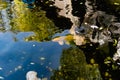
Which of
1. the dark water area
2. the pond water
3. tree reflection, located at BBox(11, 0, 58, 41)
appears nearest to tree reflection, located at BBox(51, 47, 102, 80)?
the dark water area

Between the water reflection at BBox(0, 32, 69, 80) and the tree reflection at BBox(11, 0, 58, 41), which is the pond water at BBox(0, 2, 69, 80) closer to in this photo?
the water reflection at BBox(0, 32, 69, 80)

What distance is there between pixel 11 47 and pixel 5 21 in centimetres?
387

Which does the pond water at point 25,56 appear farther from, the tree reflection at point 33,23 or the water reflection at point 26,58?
the tree reflection at point 33,23

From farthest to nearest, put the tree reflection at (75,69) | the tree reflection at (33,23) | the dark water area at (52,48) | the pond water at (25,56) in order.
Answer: the tree reflection at (33,23), the pond water at (25,56), the dark water area at (52,48), the tree reflection at (75,69)

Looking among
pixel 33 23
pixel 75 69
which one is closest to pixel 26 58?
pixel 75 69

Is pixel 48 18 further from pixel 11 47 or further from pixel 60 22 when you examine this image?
pixel 11 47

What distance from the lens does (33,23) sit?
1448 cm

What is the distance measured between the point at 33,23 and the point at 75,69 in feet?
17.9

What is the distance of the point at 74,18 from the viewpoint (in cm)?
1385

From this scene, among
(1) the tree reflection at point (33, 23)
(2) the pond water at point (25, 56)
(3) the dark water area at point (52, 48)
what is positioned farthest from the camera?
(1) the tree reflection at point (33, 23)

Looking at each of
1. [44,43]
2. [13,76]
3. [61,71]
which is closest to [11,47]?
[44,43]

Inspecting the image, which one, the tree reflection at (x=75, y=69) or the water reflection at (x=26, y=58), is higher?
the tree reflection at (x=75, y=69)

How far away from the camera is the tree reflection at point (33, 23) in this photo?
1295 cm

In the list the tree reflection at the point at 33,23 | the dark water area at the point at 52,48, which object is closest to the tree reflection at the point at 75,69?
the dark water area at the point at 52,48
